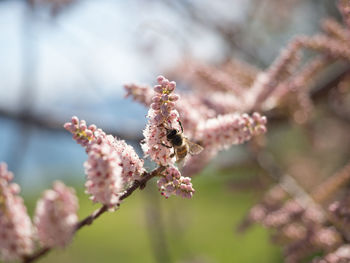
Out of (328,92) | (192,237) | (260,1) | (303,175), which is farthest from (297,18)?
(192,237)

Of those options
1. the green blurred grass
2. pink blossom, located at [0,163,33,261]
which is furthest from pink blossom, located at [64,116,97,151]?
the green blurred grass

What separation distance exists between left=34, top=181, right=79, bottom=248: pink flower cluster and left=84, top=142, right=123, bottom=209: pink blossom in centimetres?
42

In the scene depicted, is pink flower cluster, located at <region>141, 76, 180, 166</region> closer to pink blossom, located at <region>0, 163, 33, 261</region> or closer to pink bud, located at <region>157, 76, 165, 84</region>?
pink bud, located at <region>157, 76, 165, 84</region>

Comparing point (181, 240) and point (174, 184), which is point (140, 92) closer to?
point (174, 184)


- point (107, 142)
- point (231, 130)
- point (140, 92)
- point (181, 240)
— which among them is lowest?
point (107, 142)

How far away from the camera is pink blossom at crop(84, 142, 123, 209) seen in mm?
983

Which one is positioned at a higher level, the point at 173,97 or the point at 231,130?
the point at 231,130

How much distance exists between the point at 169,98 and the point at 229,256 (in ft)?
24.4

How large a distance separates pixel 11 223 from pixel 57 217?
0.55 feet

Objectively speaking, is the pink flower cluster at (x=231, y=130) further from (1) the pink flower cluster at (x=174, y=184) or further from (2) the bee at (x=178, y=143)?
(1) the pink flower cluster at (x=174, y=184)

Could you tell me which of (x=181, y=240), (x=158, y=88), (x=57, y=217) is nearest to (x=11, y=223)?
(x=57, y=217)

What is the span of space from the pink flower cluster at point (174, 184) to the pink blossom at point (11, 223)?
0.62m

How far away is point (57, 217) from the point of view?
1.41 m

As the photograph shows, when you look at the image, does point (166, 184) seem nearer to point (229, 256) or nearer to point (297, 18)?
point (297, 18)
